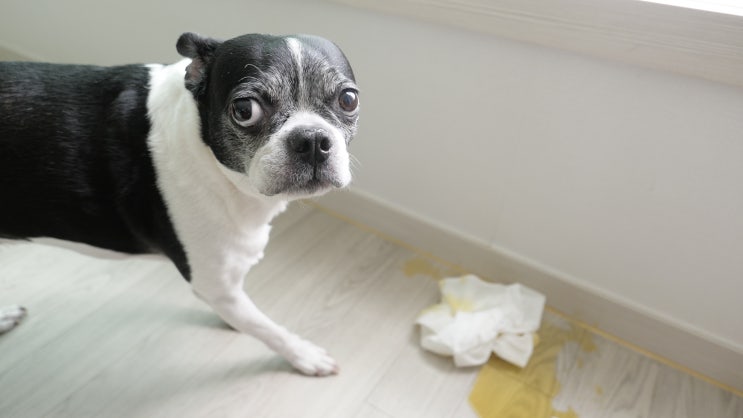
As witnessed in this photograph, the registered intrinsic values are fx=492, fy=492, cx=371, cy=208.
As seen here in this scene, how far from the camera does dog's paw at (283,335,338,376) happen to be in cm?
159

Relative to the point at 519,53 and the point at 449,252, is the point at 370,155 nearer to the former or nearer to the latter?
the point at 449,252

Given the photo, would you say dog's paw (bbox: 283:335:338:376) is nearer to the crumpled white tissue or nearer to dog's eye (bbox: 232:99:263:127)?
the crumpled white tissue

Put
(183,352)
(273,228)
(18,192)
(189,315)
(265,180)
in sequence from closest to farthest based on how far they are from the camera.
Answer: 1. (265,180)
2. (18,192)
3. (183,352)
4. (189,315)
5. (273,228)

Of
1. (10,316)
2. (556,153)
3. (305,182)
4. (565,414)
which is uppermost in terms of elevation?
(305,182)

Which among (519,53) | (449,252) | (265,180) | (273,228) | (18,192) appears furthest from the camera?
(273,228)

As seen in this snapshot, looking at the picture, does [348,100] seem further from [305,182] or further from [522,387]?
[522,387]

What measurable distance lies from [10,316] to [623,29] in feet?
6.93

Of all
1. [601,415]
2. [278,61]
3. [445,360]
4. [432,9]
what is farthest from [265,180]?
[601,415]

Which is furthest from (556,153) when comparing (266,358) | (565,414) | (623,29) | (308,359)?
(266,358)

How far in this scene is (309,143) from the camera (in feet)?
3.56

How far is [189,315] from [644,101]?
5.36 ft

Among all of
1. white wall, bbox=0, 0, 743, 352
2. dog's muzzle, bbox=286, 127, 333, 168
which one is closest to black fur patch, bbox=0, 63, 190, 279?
dog's muzzle, bbox=286, 127, 333, 168

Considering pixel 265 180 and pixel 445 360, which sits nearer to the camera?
pixel 265 180

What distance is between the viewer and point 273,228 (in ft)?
7.11
